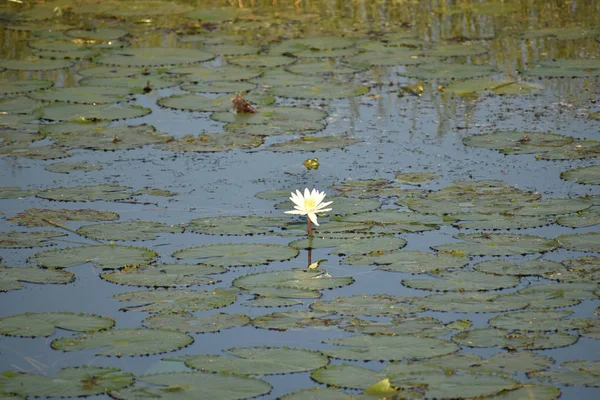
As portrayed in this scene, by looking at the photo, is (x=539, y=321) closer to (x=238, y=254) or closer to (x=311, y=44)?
(x=238, y=254)

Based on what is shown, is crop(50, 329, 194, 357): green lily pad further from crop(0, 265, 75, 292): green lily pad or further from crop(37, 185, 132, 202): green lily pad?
crop(37, 185, 132, 202): green lily pad

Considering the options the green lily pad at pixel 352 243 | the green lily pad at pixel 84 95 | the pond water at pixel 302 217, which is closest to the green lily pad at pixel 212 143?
the pond water at pixel 302 217

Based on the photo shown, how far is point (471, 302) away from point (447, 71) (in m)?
4.11

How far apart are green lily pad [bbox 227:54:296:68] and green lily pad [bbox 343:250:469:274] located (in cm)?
391

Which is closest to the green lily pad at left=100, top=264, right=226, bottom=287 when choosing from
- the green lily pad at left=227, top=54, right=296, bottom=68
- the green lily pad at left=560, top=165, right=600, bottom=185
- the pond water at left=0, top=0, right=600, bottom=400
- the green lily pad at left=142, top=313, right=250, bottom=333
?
the pond water at left=0, top=0, right=600, bottom=400

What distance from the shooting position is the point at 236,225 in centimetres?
516

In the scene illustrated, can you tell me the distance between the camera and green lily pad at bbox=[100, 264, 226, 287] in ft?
14.9

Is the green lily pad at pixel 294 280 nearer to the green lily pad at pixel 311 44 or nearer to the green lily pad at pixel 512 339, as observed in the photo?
the green lily pad at pixel 512 339

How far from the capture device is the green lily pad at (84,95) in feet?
24.7

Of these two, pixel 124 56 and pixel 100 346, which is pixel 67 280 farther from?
pixel 124 56

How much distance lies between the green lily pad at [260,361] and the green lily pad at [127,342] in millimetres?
151

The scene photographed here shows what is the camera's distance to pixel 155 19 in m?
10.3

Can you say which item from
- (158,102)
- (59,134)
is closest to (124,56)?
(158,102)

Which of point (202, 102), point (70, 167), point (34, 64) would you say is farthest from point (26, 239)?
point (34, 64)
